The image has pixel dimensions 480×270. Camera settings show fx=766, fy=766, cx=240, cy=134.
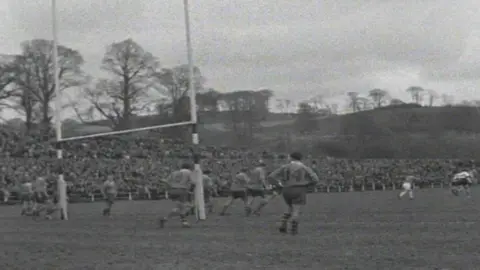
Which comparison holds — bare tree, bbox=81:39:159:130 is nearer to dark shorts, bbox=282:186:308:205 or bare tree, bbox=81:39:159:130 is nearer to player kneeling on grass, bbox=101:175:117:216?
player kneeling on grass, bbox=101:175:117:216

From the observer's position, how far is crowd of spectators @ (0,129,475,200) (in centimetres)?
4841

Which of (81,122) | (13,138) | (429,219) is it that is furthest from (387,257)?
(13,138)

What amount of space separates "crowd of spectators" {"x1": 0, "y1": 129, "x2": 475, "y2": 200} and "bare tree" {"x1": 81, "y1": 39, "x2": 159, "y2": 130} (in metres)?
18.8

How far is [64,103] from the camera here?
24.2 meters

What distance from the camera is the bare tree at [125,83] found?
68.9 ft

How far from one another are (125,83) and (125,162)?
33252 mm

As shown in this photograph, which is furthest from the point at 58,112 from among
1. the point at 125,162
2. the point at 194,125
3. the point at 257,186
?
the point at 125,162

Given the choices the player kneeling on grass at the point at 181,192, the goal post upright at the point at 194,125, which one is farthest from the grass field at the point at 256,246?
the goal post upright at the point at 194,125

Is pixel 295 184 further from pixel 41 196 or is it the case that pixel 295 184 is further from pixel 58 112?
pixel 41 196

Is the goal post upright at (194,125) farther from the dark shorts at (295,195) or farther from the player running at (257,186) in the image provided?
the dark shorts at (295,195)

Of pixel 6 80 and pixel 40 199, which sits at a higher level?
pixel 6 80

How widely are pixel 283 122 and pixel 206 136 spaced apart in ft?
55.2

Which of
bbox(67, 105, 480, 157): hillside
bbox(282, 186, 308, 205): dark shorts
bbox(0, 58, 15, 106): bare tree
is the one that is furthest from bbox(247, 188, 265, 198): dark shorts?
bbox(67, 105, 480, 157): hillside

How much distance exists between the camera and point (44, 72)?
1411 inches
